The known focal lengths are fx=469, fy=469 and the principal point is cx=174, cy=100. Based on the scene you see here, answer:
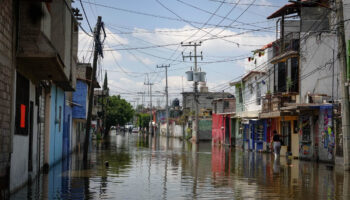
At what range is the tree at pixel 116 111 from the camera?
85.3 m

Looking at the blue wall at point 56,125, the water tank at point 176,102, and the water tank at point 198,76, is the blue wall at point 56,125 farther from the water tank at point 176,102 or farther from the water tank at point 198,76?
the water tank at point 176,102

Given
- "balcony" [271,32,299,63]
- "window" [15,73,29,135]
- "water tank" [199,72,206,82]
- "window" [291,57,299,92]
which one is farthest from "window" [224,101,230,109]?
"window" [15,73,29,135]

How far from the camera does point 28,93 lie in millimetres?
15445

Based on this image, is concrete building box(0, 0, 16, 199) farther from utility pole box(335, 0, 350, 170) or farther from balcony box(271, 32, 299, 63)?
balcony box(271, 32, 299, 63)

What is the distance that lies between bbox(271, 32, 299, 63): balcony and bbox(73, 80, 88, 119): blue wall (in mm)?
15035

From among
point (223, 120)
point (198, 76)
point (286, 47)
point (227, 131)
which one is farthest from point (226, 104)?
point (286, 47)

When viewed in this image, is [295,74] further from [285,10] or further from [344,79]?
[344,79]

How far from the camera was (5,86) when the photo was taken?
11.6 meters

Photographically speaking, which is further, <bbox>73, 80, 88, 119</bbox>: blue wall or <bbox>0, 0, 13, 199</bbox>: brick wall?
<bbox>73, 80, 88, 119</bbox>: blue wall

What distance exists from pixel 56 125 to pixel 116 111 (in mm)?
60818

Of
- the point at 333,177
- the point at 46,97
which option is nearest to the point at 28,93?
the point at 46,97

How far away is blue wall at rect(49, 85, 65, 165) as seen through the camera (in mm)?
22984

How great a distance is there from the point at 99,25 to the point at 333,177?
14.7 metres

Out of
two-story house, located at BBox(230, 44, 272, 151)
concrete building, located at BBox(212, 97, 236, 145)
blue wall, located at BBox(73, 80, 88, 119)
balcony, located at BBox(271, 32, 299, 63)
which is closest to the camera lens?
balcony, located at BBox(271, 32, 299, 63)
